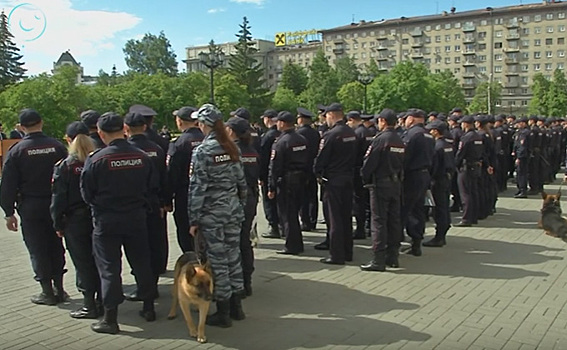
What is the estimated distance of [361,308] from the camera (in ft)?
20.8

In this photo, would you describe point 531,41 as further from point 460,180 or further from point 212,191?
point 212,191

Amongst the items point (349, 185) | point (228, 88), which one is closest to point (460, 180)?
point (349, 185)

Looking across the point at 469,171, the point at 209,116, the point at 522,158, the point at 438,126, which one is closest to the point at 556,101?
the point at 522,158

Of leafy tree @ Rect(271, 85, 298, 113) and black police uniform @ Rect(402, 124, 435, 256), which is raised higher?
leafy tree @ Rect(271, 85, 298, 113)

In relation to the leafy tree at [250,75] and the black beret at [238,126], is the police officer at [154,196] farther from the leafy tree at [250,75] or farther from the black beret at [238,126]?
the leafy tree at [250,75]

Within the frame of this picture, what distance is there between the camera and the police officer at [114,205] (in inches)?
212

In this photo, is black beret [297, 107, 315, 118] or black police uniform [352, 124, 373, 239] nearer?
black beret [297, 107, 315, 118]

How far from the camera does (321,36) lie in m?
136

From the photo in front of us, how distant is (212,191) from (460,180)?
291 inches

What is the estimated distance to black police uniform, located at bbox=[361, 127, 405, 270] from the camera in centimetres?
782

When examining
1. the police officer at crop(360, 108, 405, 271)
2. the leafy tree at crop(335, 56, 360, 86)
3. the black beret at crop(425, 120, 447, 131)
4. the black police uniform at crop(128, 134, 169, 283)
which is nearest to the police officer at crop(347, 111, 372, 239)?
the black beret at crop(425, 120, 447, 131)

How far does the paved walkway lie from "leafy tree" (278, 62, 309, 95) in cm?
9874

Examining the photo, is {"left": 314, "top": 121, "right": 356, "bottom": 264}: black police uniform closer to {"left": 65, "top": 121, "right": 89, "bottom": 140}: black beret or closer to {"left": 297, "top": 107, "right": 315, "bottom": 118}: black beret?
{"left": 297, "top": 107, "right": 315, "bottom": 118}: black beret

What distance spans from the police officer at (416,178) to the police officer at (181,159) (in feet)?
11.7
